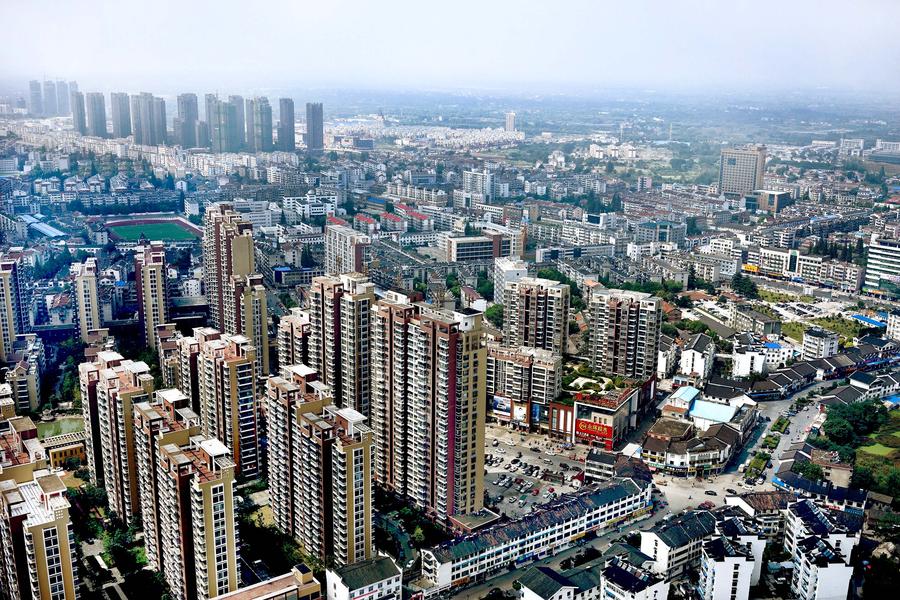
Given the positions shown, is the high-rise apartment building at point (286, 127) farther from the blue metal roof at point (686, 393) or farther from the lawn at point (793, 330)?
the blue metal roof at point (686, 393)

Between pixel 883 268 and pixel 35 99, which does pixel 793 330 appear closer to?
pixel 883 268

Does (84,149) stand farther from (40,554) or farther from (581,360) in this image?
(40,554)

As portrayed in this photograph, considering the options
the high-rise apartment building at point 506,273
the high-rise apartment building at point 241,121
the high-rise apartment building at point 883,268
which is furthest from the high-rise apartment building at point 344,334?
the high-rise apartment building at point 241,121

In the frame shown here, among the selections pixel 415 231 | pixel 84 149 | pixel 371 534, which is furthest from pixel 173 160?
pixel 371 534

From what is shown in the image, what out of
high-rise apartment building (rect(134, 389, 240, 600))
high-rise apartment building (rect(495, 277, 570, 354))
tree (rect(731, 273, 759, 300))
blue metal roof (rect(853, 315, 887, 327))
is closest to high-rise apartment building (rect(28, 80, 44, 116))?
high-rise apartment building (rect(495, 277, 570, 354))

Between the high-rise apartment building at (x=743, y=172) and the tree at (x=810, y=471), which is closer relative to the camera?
the tree at (x=810, y=471)

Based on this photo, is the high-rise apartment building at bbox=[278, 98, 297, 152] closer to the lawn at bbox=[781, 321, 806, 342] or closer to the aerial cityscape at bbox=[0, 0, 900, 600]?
the aerial cityscape at bbox=[0, 0, 900, 600]
